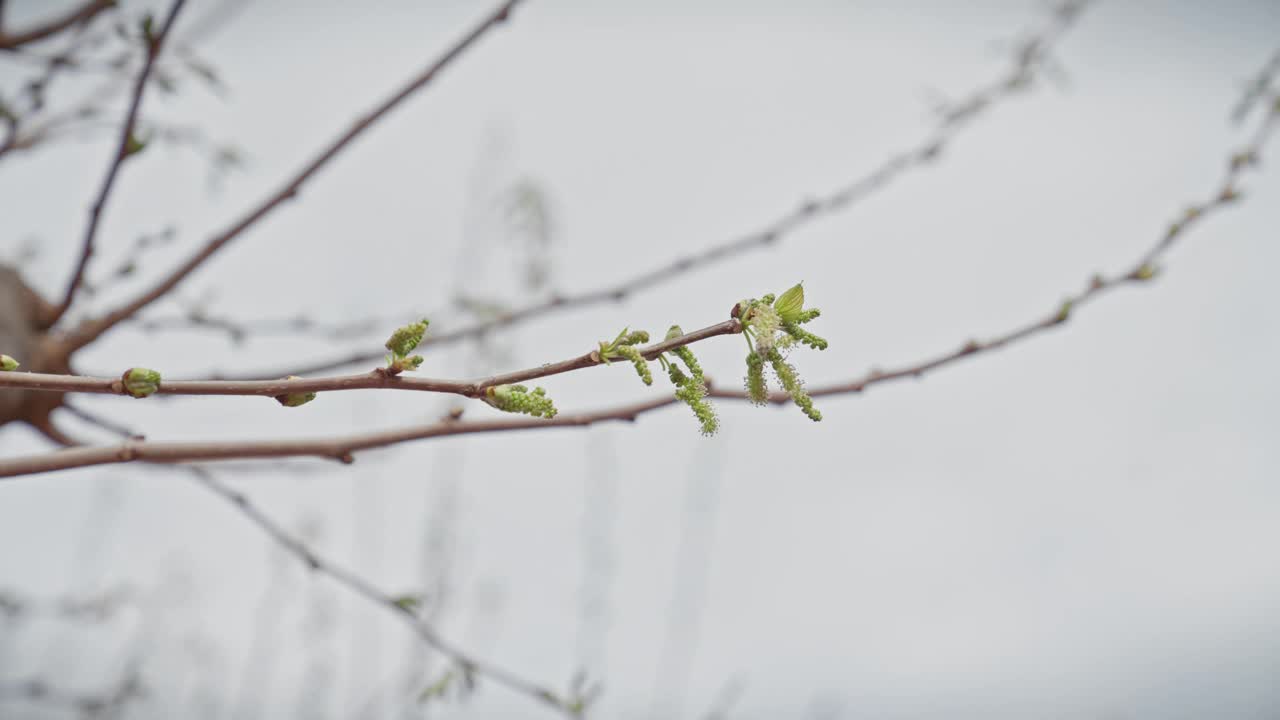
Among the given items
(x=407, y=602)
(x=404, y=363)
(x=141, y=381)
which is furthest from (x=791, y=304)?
(x=407, y=602)

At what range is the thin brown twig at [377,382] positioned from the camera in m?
0.68

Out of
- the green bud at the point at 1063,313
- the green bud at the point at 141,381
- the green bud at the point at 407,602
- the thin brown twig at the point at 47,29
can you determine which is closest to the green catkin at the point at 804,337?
the green bud at the point at 141,381

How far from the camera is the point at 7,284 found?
195 cm

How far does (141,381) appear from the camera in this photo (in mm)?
702

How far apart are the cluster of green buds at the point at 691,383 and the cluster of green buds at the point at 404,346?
0.23m

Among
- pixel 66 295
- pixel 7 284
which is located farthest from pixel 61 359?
pixel 66 295

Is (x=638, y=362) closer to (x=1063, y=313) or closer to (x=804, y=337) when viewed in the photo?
(x=804, y=337)

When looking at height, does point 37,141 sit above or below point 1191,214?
above

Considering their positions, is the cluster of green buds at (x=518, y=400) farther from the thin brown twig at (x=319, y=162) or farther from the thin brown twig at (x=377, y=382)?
the thin brown twig at (x=319, y=162)

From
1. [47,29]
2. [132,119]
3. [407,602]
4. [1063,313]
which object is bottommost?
[407,602]

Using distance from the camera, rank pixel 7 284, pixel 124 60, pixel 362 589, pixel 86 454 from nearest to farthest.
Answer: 1. pixel 86 454
2. pixel 362 589
3. pixel 7 284
4. pixel 124 60

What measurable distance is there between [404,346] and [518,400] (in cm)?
13

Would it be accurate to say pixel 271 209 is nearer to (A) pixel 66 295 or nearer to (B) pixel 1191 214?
(A) pixel 66 295

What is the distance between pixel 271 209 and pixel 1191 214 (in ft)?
6.16
